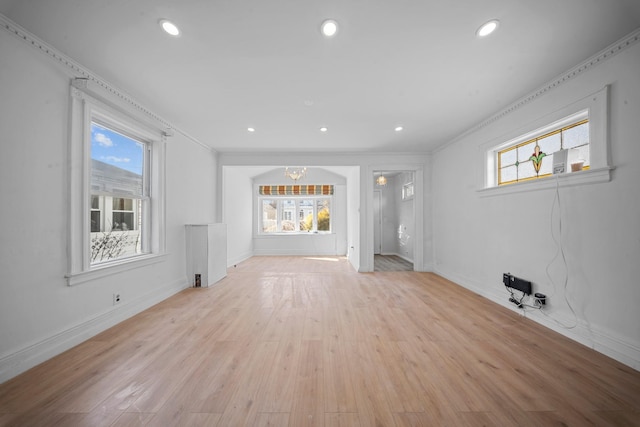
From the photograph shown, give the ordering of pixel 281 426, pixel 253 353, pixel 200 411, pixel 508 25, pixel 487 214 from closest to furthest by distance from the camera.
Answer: pixel 281 426 → pixel 200 411 → pixel 508 25 → pixel 253 353 → pixel 487 214

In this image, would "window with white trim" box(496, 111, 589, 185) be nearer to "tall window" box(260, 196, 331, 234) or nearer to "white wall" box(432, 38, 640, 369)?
"white wall" box(432, 38, 640, 369)

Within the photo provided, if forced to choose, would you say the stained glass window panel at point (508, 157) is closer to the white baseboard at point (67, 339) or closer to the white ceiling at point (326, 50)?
the white ceiling at point (326, 50)

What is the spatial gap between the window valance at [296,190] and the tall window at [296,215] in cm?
24

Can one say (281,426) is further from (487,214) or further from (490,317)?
(487,214)

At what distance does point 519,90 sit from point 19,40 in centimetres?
461

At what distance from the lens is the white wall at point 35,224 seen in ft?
5.64

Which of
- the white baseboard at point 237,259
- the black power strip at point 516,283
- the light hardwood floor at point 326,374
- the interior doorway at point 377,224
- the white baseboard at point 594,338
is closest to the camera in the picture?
the light hardwood floor at point 326,374

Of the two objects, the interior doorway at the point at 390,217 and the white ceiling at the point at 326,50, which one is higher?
the white ceiling at the point at 326,50

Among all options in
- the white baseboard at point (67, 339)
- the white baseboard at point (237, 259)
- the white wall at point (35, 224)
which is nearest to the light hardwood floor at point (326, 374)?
the white baseboard at point (67, 339)

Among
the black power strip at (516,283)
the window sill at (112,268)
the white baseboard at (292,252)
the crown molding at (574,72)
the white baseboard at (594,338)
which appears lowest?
the white baseboard at (292,252)

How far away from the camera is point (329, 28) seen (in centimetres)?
177

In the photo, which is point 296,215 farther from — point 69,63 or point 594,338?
point 594,338

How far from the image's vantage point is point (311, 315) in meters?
2.81

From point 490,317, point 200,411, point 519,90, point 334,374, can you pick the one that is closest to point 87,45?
point 200,411
